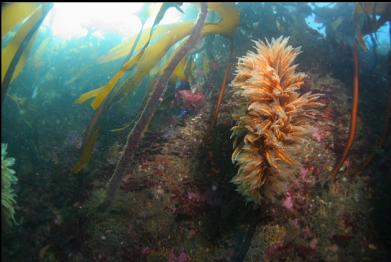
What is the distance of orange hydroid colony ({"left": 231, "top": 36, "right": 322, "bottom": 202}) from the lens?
7.97 feet

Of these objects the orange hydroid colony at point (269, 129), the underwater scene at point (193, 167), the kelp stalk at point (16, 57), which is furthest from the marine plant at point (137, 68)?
the orange hydroid colony at point (269, 129)

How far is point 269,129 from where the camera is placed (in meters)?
2.46

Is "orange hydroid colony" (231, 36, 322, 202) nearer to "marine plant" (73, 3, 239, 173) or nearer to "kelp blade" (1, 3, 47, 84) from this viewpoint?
"marine plant" (73, 3, 239, 173)

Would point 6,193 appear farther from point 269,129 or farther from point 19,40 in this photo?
point 269,129

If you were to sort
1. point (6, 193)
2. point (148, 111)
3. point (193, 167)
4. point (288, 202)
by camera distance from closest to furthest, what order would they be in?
point (148, 111), point (6, 193), point (288, 202), point (193, 167)

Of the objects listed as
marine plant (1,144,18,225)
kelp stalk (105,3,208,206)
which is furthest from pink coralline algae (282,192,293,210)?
marine plant (1,144,18,225)

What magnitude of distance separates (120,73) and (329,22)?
4193 mm

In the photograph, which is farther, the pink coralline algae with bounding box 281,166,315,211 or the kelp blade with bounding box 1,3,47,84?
the pink coralline algae with bounding box 281,166,315,211

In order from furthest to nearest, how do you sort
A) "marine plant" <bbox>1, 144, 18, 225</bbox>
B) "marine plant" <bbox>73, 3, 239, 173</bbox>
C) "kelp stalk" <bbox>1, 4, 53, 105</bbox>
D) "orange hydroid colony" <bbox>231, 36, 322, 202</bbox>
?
"marine plant" <bbox>73, 3, 239, 173</bbox> < "marine plant" <bbox>1, 144, 18, 225</bbox> < "orange hydroid colony" <bbox>231, 36, 322, 202</bbox> < "kelp stalk" <bbox>1, 4, 53, 105</bbox>

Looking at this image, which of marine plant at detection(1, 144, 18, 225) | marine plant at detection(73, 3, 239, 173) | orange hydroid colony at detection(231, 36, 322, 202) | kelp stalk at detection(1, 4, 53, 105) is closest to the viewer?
kelp stalk at detection(1, 4, 53, 105)

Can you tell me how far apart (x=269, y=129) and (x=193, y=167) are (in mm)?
873

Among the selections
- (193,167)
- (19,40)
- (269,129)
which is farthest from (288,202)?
(19,40)

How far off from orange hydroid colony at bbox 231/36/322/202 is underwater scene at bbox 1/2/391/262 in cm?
1

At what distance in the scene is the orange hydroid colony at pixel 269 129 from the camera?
2.43 metres
